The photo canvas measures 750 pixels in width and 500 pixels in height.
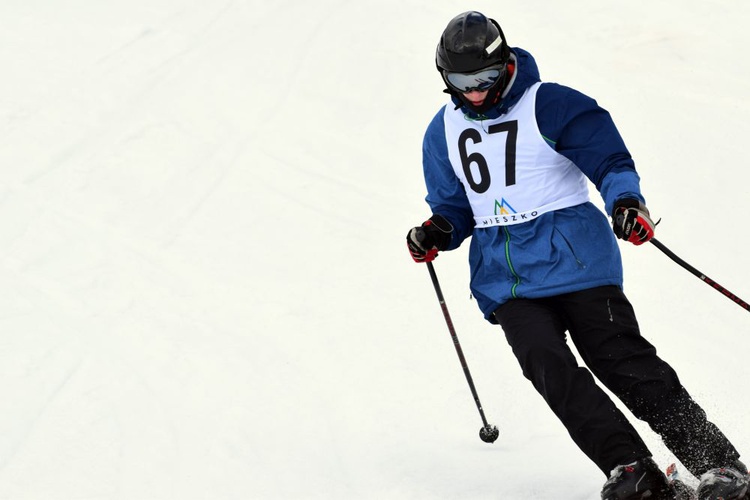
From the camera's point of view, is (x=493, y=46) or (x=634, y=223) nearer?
(x=634, y=223)

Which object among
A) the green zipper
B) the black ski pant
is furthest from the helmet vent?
the black ski pant

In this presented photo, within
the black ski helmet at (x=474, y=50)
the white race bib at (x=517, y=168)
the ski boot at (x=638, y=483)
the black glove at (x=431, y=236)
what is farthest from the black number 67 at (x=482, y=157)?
the ski boot at (x=638, y=483)

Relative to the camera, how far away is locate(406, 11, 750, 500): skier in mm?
3490

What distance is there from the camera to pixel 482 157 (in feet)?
13.0

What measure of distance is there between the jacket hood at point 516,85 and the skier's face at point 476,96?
0.05 meters

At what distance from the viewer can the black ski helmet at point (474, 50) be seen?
374 cm

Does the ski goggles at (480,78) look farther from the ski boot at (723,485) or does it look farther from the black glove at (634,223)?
the ski boot at (723,485)

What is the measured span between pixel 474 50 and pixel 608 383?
1421mm

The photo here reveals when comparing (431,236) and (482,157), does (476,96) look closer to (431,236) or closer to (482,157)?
Answer: (482,157)

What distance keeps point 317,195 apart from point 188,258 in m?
1.26

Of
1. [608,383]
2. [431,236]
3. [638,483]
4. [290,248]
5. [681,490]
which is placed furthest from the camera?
[290,248]

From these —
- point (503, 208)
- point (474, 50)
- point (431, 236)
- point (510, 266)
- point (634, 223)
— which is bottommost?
point (431, 236)

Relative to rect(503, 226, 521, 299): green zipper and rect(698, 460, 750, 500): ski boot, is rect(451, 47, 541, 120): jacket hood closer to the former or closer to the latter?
rect(503, 226, 521, 299): green zipper

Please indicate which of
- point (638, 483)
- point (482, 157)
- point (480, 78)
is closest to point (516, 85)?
point (480, 78)
